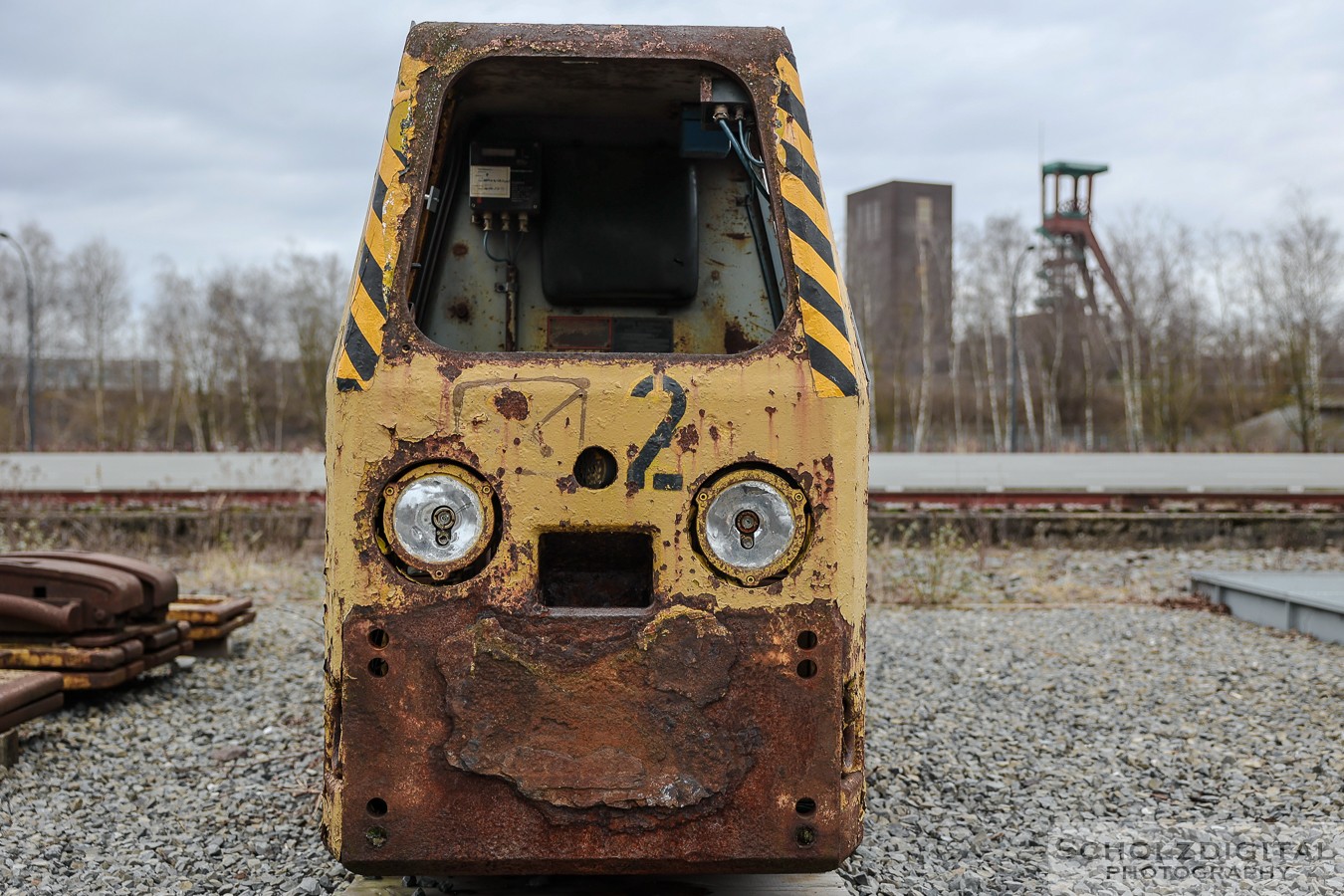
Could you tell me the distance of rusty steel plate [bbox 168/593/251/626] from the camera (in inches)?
230

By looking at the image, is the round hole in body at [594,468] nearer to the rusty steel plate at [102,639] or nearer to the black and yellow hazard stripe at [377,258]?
the black and yellow hazard stripe at [377,258]

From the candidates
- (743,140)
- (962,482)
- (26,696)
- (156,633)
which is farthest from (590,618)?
(962,482)

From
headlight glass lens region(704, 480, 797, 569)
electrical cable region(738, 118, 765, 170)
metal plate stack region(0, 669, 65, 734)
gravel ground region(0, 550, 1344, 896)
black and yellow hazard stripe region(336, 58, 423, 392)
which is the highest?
electrical cable region(738, 118, 765, 170)

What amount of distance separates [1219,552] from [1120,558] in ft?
4.29

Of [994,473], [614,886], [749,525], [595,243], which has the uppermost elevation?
[595,243]

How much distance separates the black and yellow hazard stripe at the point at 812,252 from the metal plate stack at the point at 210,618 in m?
4.38

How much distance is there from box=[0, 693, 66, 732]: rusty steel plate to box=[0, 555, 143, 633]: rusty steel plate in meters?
0.38

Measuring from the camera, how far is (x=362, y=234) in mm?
2580

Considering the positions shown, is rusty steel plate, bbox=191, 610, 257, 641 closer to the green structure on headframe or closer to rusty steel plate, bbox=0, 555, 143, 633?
rusty steel plate, bbox=0, 555, 143, 633

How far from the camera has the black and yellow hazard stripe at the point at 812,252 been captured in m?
2.37

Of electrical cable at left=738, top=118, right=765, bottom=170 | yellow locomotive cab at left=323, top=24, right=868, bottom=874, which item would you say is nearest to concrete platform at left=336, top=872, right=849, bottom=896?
yellow locomotive cab at left=323, top=24, right=868, bottom=874

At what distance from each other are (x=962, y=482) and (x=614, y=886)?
16.0 m

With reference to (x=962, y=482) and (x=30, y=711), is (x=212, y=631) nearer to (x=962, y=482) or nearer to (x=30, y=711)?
(x=30, y=711)

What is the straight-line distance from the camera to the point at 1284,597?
278 inches
